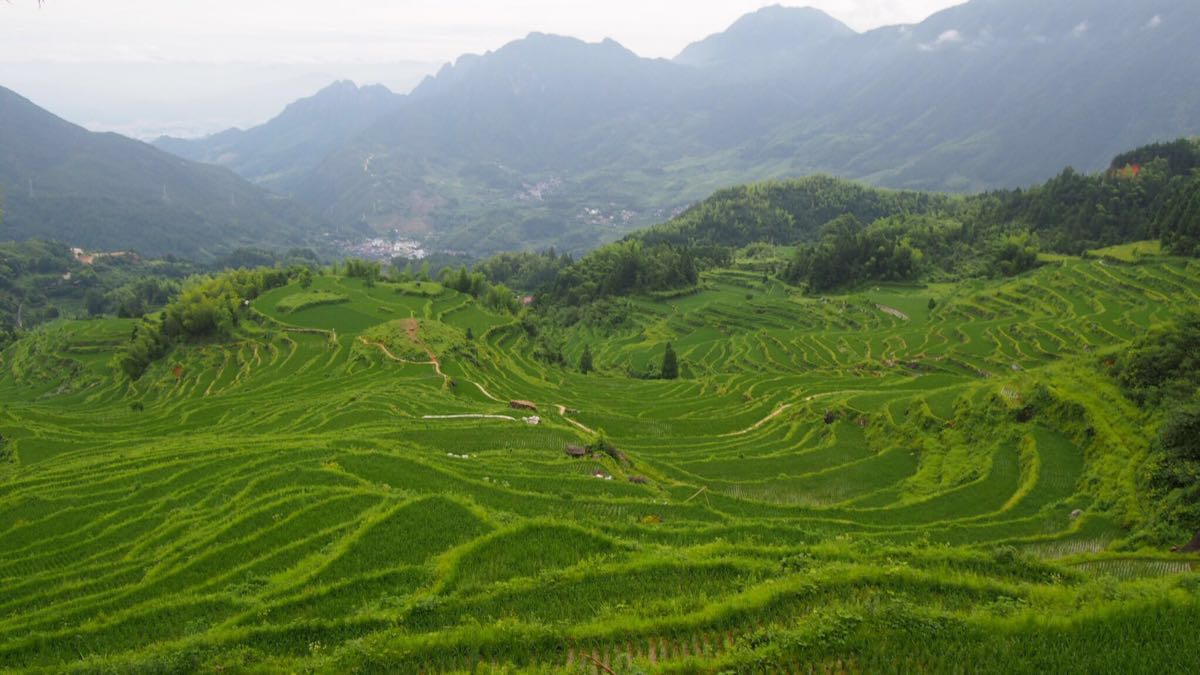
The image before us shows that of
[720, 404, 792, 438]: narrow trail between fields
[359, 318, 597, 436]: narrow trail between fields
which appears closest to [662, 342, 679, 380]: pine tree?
[359, 318, 597, 436]: narrow trail between fields

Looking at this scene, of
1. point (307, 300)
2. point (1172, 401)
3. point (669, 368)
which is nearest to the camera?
point (1172, 401)

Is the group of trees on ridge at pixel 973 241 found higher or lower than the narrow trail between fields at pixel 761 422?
higher

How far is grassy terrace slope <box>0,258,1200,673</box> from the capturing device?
8.71 m

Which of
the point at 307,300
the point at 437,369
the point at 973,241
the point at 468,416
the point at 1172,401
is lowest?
the point at 437,369

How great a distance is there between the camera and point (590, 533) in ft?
43.2

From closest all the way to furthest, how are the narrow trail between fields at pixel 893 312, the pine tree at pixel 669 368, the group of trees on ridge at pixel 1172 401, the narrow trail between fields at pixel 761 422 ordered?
the group of trees on ridge at pixel 1172 401 → the narrow trail between fields at pixel 761 422 → the pine tree at pixel 669 368 → the narrow trail between fields at pixel 893 312

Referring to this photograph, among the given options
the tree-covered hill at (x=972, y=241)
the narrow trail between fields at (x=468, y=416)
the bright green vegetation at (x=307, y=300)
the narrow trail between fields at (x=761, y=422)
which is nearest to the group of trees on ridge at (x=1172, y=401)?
the narrow trail between fields at (x=761, y=422)

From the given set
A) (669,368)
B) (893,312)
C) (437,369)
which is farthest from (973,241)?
(437,369)

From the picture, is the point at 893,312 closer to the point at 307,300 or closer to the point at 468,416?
the point at 468,416

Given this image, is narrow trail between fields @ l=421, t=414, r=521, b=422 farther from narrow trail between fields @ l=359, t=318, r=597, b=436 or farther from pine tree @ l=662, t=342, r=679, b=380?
pine tree @ l=662, t=342, r=679, b=380

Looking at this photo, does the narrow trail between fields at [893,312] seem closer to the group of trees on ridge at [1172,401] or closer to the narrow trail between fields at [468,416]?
the group of trees on ridge at [1172,401]

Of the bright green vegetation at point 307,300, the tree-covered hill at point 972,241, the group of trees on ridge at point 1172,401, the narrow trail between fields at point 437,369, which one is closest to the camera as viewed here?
the group of trees on ridge at point 1172,401

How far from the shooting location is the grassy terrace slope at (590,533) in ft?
28.6

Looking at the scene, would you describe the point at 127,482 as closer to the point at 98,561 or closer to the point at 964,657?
the point at 98,561
